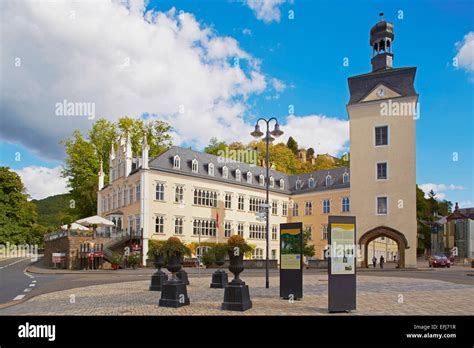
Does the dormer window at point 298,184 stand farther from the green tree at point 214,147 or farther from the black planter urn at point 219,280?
the black planter urn at point 219,280

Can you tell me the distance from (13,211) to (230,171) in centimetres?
3947

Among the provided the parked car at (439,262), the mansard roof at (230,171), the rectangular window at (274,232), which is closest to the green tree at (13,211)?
the mansard roof at (230,171)

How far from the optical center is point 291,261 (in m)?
14.0

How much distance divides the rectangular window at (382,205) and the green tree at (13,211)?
57.8 meters

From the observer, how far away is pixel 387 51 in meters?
44.4

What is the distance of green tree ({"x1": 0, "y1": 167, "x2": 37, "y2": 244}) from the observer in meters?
69.9

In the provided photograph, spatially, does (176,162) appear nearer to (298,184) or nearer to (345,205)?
(298,184)

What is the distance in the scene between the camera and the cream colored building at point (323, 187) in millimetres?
41438

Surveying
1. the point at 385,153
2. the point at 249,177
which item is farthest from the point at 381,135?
the point at 249,177

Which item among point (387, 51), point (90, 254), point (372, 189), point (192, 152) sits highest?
point (387, 51)
